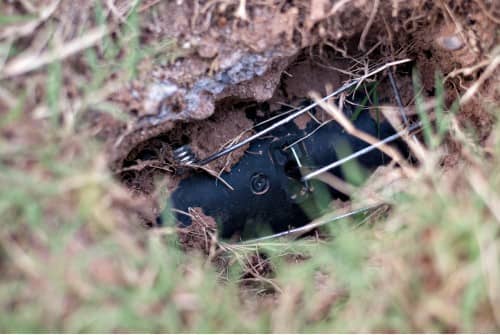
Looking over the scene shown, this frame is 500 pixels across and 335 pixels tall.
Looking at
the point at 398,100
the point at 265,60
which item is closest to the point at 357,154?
the point at 398,100

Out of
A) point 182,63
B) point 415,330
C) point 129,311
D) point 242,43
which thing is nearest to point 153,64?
point 182,63

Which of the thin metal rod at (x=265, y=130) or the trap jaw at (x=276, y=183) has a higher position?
the thin metal rod at (x=265, y=130)

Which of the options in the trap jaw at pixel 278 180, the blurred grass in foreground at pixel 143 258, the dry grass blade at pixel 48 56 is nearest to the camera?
the blurred grass in foreground at pixel 143 258

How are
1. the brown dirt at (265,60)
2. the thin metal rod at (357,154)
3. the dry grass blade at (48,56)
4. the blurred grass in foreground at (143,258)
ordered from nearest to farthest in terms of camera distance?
the blurred grass in foreground at (143,258), the dry grass blade at (48,56), the brown dirt at (265,60), the thin metal rod at (357,154)

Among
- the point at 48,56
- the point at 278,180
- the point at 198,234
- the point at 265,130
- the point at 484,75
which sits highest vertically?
the point at 48,56

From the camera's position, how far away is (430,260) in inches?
39.2

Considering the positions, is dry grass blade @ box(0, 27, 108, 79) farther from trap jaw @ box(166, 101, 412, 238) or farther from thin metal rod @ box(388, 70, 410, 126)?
thin metal rod @ box(388, 70, 410, 126)

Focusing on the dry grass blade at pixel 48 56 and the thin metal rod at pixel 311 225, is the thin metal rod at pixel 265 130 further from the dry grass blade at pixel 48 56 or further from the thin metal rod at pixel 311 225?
the dry grass blade at pixel 48 56

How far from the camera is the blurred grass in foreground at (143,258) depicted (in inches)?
38.8

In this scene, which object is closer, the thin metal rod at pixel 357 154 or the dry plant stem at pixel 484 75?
the dry plant stem at pixel 484 75

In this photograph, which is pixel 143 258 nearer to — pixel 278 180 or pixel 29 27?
pixel 29 27

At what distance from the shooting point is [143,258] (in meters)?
1.06

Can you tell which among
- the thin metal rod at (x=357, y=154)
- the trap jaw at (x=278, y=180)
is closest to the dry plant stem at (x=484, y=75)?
the thin metal rod at (x=357, y=154)

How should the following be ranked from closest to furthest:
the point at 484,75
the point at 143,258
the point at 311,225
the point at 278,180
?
the point at 143,258
the point at 484,75
the point at 311,225
the point at 278,180
